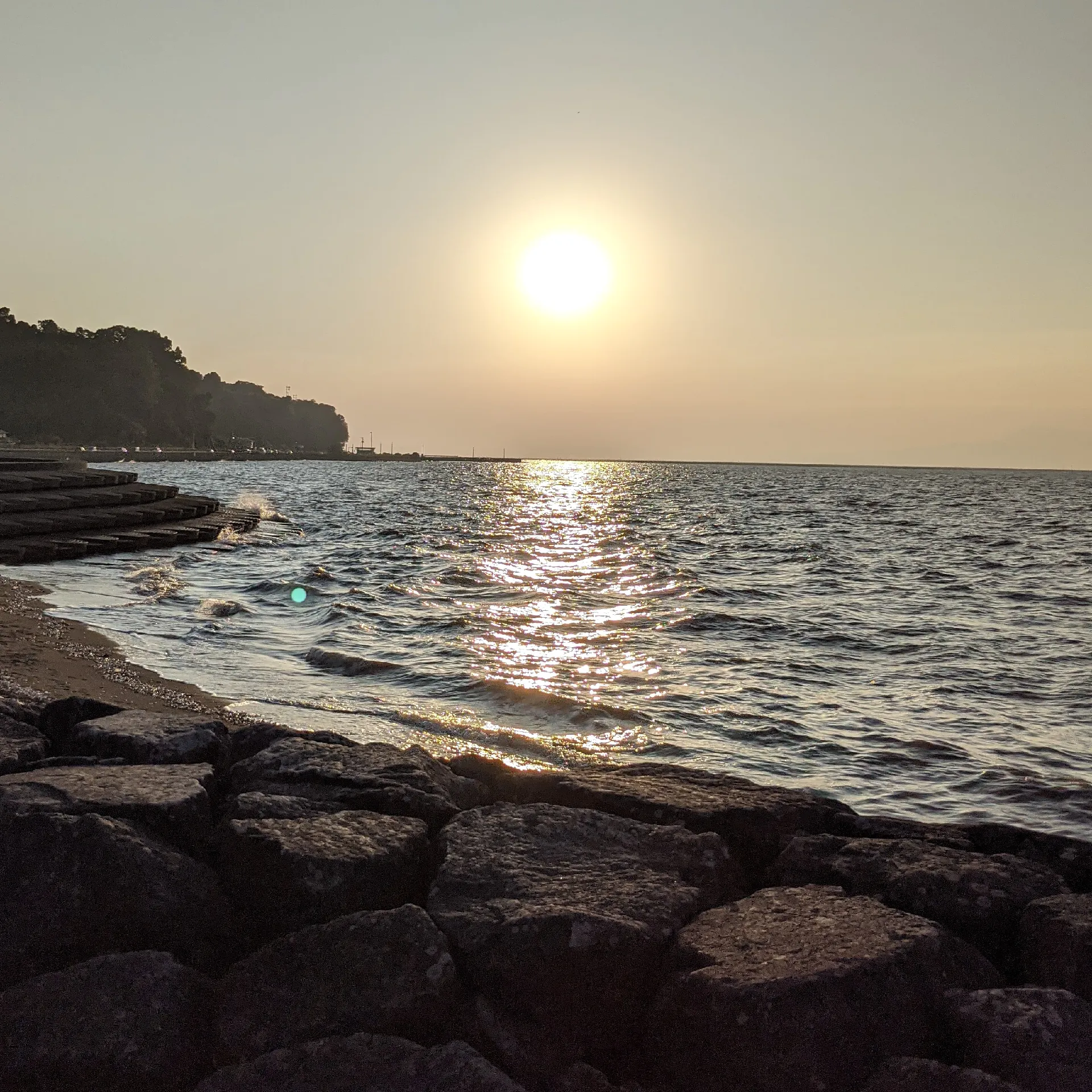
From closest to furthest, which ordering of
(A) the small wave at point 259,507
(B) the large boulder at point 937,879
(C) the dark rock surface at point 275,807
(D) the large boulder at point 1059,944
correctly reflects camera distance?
(D) the large boulder at point 1059,944
(B) the large boulder at point 937,879
(C) the dark rock surface at point 275,807
(A) the small wave at point 259,507

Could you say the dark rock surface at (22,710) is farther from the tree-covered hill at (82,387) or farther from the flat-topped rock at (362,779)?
the tree-covered hill at (82,387)

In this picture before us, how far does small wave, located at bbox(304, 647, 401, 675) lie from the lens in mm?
12312

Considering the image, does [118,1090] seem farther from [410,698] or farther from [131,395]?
[131,395]

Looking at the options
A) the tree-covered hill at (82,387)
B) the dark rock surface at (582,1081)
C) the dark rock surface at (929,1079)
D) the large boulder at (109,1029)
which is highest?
the tree-covered hill at (82,387)

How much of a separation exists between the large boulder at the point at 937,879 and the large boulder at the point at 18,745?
4.32m

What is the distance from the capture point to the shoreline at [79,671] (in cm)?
927

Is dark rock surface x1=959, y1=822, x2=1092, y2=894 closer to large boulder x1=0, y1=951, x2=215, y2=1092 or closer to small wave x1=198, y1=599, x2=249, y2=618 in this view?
large boulder x1=0, y1=951, x2=215, y2=1092

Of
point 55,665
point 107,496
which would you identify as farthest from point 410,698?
point 107,496

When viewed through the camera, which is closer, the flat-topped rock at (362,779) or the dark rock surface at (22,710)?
the flat-topped rock at (362,779)

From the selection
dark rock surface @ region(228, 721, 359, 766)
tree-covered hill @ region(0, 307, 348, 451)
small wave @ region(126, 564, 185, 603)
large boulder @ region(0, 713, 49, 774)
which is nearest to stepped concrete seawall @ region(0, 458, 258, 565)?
small wave @ region(126, 564, 185, 603)

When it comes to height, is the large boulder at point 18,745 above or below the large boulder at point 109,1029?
above

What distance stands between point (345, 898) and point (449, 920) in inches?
20.3

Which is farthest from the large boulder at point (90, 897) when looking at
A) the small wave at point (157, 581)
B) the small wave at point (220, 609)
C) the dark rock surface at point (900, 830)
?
the small wave at point (157, 581)

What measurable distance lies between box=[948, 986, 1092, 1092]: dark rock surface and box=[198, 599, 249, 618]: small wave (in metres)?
14.4
